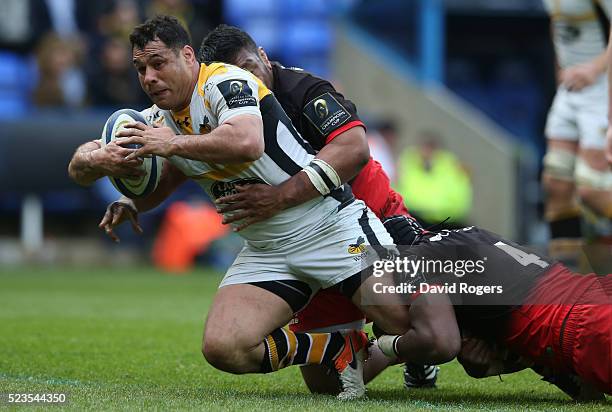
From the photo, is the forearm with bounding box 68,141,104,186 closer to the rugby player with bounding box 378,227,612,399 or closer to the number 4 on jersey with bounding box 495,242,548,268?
the rugby player with bounding box 378,227,612,399

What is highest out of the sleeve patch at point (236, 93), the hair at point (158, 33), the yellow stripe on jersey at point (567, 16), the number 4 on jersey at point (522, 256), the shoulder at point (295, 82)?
the hair at point (158, 33)

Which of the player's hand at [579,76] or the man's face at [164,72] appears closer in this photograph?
the man's face at [164,72]

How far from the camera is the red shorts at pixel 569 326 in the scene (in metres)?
4.91

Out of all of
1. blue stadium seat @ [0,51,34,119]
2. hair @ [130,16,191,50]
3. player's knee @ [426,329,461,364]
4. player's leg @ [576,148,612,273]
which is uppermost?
hair @ [130,16,191,50]

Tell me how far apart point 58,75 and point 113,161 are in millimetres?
11268

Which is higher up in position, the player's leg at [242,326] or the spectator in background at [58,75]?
the player's leg at [242,326]

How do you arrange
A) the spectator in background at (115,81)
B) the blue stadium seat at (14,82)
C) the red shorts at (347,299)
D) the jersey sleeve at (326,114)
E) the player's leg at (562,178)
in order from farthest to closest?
the blue stadium seat at (14,82) → the spectator in background at (115,81) → the player's leg at (562,178) → the red shorts at (347,299) → the jersey sleeve at (326,114)

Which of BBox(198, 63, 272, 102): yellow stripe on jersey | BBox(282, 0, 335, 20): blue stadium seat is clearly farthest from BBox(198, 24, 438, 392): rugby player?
BBox(282, 0, 335, 20): blue stadium seat

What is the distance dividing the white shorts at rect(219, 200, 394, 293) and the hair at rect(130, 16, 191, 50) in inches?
42.3

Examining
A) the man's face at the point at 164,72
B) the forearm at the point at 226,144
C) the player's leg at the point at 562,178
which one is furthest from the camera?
the player's leg at the point at 562,178

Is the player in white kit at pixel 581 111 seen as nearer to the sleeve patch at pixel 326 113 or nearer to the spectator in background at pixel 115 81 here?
the sleeve patch at pixel 326 113

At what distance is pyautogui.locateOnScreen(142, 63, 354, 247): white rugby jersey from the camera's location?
5406 mm

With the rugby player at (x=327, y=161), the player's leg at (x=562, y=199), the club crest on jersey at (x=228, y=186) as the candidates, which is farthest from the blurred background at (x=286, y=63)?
the club crest on jersey at (x=228, y=186)

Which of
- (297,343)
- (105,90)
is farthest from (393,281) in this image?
(105,90)
